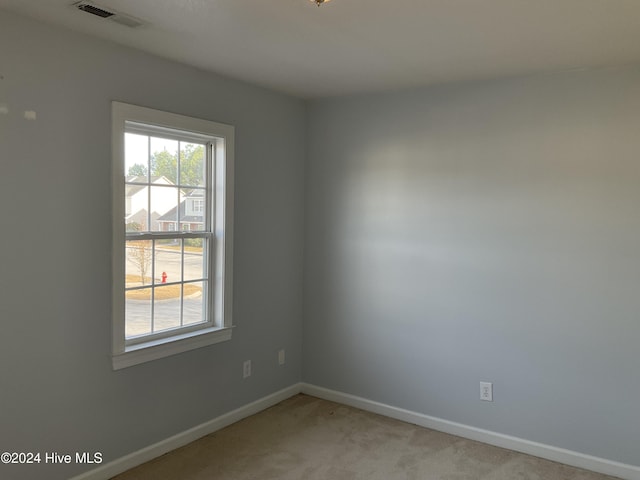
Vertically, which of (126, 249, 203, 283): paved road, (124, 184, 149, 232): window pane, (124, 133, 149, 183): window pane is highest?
(124, 133, 149, 183): window pane

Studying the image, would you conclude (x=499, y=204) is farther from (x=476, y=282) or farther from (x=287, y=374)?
(x=287, y=374)

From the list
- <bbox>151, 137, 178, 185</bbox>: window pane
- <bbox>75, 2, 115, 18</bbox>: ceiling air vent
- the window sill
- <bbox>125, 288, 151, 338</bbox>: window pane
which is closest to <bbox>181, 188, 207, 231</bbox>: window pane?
<bbox>151, 137, 178, 185</bbox>: window pane

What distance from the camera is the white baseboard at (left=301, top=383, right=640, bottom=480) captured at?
2.96 metres

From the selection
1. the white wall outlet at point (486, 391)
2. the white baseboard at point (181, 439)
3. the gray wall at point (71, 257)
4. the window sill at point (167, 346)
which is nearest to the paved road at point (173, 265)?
the gray wall at point (71, 257)

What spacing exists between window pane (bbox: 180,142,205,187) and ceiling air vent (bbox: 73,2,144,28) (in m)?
0.89

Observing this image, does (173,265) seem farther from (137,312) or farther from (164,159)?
(164,159)

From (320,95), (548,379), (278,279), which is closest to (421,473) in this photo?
(548,379)

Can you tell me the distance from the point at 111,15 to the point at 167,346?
6.02 ft

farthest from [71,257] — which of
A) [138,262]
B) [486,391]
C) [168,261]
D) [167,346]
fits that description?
[486,391]

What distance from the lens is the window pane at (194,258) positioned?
326 cm

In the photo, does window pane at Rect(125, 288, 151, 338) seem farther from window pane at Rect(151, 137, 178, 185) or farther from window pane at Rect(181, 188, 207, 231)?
window pane at Rect(151, 137, 178, 185)

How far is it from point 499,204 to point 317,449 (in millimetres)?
1985

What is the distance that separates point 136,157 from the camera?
2.90 metres

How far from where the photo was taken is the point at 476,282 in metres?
3.38
